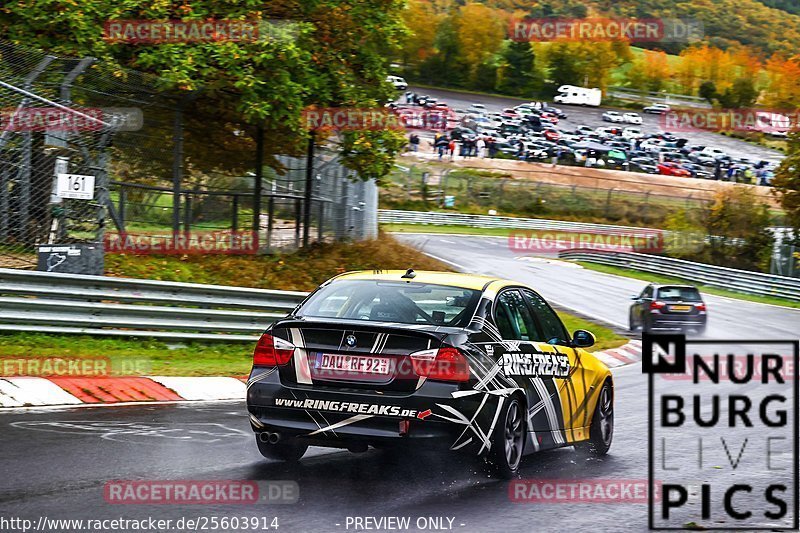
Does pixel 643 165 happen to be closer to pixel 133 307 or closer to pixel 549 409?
pixel 133 307

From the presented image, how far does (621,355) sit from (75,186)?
35.5 feet

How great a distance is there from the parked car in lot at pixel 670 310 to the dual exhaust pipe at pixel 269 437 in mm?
19465

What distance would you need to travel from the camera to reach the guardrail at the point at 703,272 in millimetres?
39875

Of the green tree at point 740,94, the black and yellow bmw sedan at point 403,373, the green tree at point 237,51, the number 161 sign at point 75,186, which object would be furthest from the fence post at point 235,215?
the green tree at point 740,94

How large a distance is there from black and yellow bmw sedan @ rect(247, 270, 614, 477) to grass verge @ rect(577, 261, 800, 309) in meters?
32.8

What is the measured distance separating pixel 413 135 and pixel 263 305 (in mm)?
69146

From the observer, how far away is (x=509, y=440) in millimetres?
7617

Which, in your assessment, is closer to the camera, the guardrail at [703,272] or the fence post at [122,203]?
the fence post at [122,203]

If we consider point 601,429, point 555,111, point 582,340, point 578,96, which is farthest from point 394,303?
point 578,96

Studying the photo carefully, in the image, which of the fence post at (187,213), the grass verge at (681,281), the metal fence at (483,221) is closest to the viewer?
the fence post at (187,213)

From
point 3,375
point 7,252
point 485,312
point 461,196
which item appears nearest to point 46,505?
point 485,312

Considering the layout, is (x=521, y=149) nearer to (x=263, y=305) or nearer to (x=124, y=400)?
(x=263, y=305)

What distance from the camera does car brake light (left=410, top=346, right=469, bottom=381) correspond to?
23.4 ft

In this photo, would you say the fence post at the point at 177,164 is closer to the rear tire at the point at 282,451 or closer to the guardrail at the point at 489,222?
the rear tire at the point at 282,451
